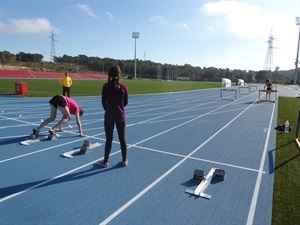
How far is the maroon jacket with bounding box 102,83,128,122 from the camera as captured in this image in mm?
4906

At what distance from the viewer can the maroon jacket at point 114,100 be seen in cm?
491

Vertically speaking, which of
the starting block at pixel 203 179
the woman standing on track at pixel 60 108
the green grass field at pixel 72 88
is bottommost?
the starting block at pixel 203 179

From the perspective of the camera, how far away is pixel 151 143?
7.19 m

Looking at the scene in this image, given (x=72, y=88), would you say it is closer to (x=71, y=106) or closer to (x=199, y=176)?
(x=71, y=106)

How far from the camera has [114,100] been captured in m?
4.94

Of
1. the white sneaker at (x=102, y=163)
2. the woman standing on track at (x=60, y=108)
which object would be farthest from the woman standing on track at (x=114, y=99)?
the woman standing on track at (x=60, y=108)

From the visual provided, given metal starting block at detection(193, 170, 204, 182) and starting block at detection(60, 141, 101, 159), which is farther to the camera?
starting block at detection(60, 141, 101, 159)

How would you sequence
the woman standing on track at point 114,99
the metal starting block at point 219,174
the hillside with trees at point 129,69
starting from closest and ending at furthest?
the metal starting block at point 219,174, the woman standing on track at point 114,99, the hillside with trees at point 129,69

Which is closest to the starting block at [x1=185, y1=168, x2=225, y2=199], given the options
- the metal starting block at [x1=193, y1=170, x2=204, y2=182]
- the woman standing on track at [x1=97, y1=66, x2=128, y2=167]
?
the metal starting block at [x1=193, y1=170, x2=204, y2=182]

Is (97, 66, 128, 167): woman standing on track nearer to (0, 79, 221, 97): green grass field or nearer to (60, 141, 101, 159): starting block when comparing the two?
(60, 141, 101, 159): starting block

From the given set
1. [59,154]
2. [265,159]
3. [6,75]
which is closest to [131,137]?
[59,154]

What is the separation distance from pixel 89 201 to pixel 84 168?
1396 millimetres

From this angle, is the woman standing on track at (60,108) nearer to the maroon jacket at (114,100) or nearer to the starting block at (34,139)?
the starting block at (34,139)

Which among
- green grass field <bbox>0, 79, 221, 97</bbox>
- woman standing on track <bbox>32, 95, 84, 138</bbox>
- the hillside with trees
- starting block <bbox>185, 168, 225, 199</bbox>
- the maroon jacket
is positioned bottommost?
starting block <bbox>185, 168, 225, 199</bbox>
